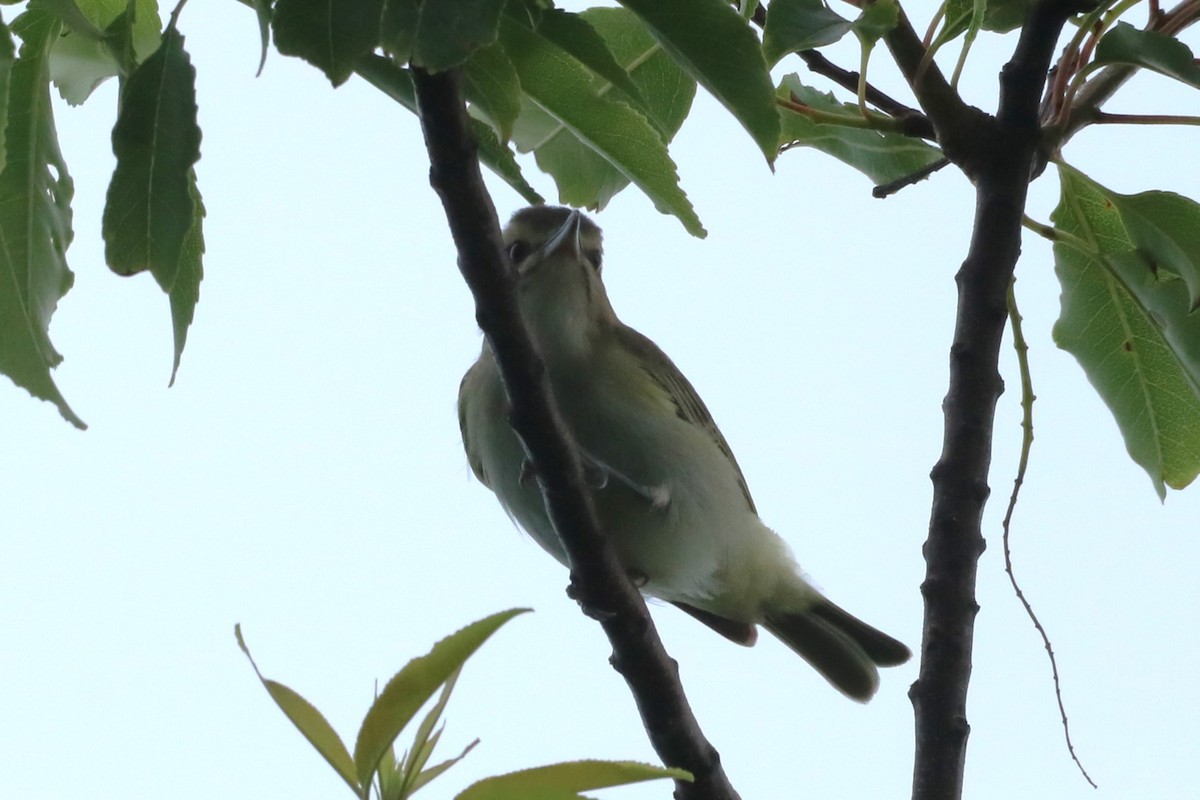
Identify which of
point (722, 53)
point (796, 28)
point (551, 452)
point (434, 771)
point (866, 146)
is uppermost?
point (866, 146)

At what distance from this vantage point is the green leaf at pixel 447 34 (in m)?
1.29

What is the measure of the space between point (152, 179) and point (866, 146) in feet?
4.98

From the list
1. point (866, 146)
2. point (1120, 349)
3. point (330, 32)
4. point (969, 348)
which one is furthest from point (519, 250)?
point (330, 32)

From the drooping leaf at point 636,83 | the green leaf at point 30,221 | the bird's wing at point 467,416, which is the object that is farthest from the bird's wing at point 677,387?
the green leaf at point 30,221

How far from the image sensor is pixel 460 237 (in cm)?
166

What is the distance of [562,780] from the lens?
4.34 feet

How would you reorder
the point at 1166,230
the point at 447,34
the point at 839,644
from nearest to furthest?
the point at 447,34
the point at 1166,230
the point at 839,644

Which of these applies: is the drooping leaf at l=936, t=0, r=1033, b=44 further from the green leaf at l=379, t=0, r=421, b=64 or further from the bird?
the bird

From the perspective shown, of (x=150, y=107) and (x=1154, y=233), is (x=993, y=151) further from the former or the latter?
(x=150, y=107)

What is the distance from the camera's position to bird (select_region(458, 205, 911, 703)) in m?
3.60

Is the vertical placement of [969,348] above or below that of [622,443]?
below

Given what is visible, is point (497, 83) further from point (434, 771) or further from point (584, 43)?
point (434, 771)

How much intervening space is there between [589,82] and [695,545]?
207 centimetres

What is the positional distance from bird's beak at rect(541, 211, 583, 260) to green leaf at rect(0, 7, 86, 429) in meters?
1.89
